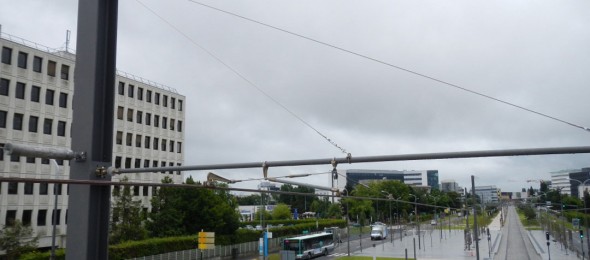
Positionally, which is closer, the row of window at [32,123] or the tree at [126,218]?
the row of window at [32,123]

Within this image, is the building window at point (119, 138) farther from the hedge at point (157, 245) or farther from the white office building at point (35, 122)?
the hedge at point (157, 245)

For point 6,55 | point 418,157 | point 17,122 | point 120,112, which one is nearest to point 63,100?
point 17,122

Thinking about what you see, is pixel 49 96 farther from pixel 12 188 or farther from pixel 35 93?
pixel 12 188

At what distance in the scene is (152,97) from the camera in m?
56.2

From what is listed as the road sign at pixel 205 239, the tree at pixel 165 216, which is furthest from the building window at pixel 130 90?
the road sign at pixel 205 239

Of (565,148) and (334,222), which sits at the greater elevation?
(565,148)

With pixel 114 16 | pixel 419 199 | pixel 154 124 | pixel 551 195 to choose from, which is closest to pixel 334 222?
pixel 419 199

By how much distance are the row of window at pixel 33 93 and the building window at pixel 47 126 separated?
4.39ft

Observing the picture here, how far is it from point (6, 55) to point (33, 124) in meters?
5.57

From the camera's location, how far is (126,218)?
3984cm

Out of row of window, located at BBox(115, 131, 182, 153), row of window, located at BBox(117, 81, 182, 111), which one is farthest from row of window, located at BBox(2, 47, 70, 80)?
row of window, located at BBox(115, 131, 182, 153)

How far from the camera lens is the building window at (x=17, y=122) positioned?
34.0 meters

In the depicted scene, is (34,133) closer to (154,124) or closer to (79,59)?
(154,124)

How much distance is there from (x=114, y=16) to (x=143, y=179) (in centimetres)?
5026
